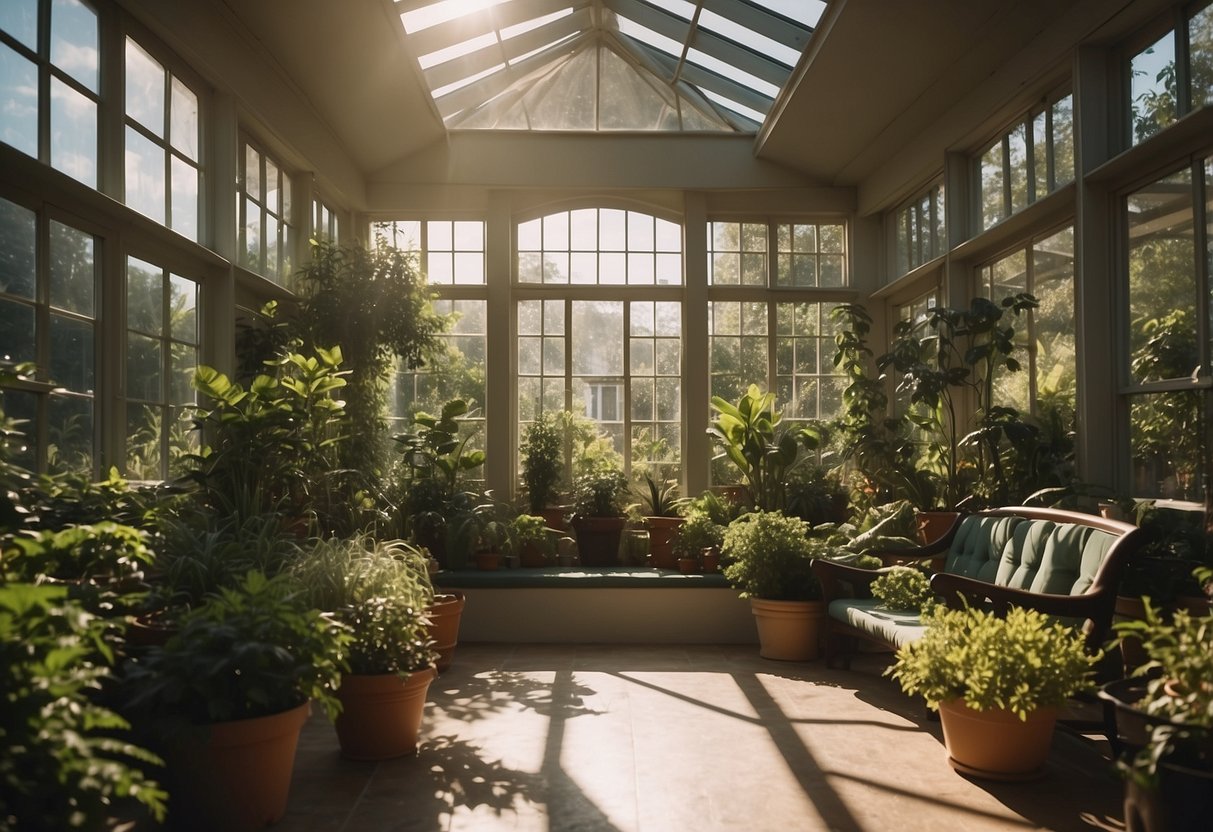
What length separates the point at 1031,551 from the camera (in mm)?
4242

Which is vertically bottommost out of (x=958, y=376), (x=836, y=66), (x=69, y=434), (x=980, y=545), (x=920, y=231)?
(x=980, y=545)

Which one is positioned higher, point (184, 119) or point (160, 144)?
point (184, 119)

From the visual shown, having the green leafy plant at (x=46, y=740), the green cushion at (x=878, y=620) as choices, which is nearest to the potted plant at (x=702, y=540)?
the green cushion at (x=878, y=620)

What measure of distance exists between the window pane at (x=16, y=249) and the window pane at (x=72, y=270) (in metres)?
0.16

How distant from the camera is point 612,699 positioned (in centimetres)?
483

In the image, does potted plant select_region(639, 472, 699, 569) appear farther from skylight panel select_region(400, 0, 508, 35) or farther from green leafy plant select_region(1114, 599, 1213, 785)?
green leafy plant select_region(1114, 599, 1213, 785)

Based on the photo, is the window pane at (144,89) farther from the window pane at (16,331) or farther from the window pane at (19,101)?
the window pane at (16,331)

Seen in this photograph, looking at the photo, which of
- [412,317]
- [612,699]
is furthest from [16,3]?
[612,699]

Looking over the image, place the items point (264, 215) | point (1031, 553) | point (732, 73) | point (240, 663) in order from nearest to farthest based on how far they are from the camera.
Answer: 1. point (240, 663)
2. point (1031, 553)
3. point (264, 215)
4. point (732, 73)

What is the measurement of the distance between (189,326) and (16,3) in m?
2.05

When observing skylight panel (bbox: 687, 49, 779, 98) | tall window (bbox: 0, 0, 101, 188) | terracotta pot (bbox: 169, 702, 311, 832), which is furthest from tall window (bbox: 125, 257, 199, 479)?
skylight panel (bbox: 687, 49, 779, 98)

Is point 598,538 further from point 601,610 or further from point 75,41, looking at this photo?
point 75,41

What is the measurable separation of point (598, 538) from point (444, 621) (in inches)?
99.5

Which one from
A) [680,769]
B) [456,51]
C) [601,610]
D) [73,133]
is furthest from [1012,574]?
[456,51]
